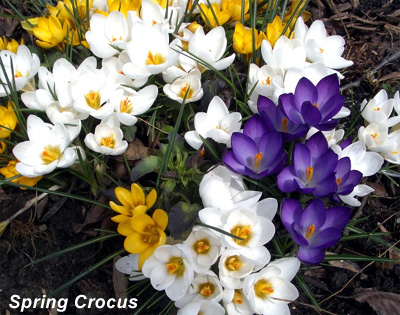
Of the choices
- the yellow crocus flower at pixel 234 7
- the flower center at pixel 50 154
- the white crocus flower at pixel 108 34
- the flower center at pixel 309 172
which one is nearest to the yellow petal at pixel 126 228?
the flower center at pixel 50 154

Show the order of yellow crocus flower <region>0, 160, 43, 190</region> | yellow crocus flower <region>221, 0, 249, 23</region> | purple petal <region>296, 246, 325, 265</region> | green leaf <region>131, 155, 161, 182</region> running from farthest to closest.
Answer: yellow crocus flower <region>221, 0, 249, 23</region>, yellow crocus flower <region>0, 160, 43, 190</region>, green leaf <region>131, 155, 161, 182</region>, purple petal <region>296, 246, 325, 265</region>

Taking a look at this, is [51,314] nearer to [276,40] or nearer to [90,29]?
[90,29]

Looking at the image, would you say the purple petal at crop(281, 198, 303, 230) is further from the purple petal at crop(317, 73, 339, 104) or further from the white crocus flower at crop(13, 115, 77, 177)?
the white crocus flower at crop(13, 115, 77, 177)

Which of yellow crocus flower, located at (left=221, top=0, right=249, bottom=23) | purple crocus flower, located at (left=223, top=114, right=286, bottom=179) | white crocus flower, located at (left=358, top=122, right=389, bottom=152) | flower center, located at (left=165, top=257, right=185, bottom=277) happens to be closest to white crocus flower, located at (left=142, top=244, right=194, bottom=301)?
flower center, located at (left=165, top=257, right=185, bottom=277)

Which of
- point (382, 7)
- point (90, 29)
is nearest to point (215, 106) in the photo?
point (90, 29)

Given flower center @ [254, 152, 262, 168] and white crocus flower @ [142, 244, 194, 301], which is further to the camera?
flower center @ [254, 152, 262, 168]

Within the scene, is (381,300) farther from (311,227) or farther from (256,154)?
(256,154)
